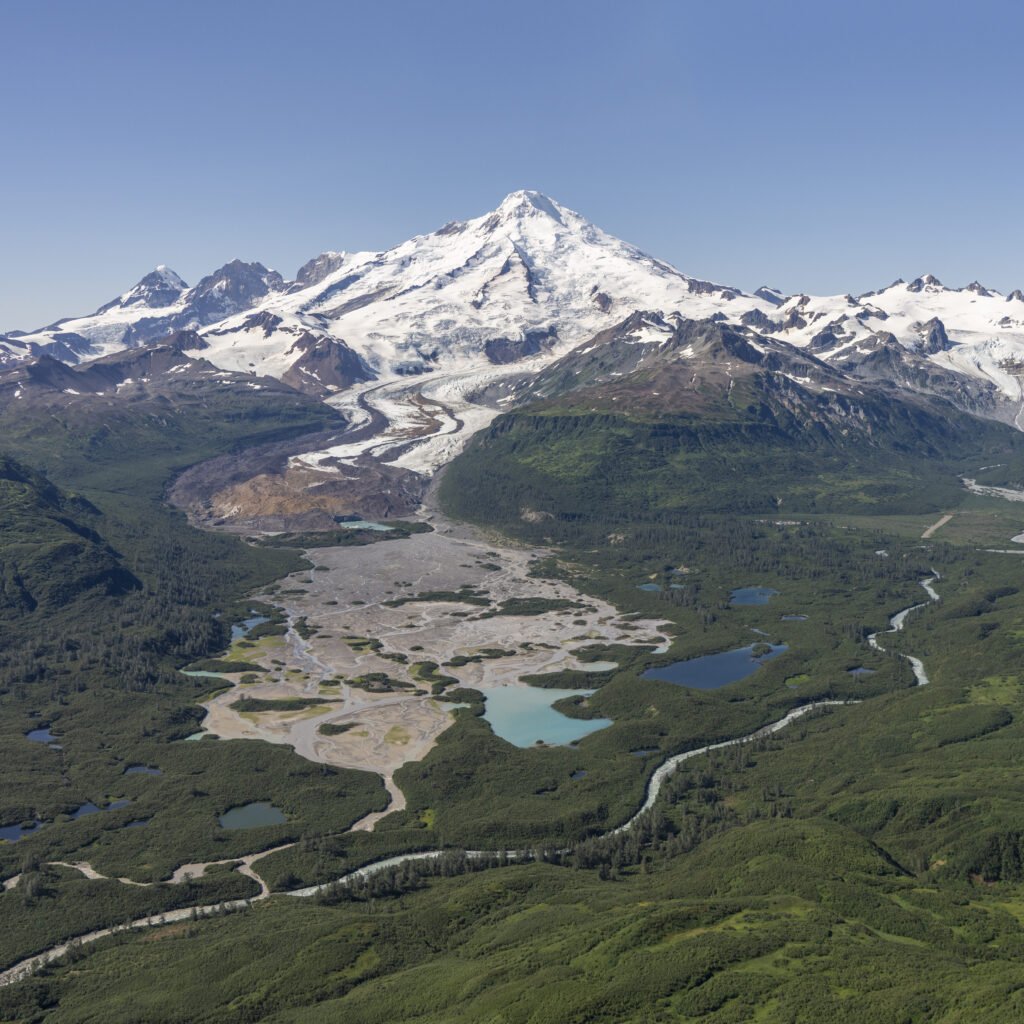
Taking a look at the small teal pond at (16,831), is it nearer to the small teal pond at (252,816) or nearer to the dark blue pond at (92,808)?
the dark blue pond at (92,808)

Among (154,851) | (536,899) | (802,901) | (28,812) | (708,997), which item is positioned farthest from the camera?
(28,812)

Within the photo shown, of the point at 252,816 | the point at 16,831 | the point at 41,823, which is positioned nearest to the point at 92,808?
the point at 41,823

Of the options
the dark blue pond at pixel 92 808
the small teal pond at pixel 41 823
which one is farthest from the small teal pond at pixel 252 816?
the dark blue pond at pixel 92 808

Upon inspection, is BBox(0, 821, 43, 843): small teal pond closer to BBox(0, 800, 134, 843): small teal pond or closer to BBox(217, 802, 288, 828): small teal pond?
BBox(0, 800, 134, 843): small teal pond

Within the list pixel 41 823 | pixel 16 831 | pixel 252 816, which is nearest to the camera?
pixel 16 831

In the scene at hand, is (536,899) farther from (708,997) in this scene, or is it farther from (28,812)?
(28,812)

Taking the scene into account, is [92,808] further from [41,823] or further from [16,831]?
[16,831]

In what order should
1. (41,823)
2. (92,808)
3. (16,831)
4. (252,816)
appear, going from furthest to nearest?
(92,808) → (252,816) → (41,823) → (16,831)

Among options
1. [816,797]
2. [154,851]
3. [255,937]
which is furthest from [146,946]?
[816,797]
